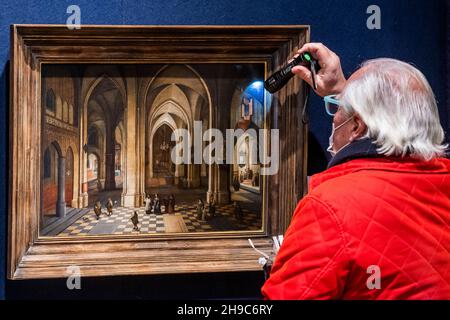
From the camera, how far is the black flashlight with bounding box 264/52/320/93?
1124 millimetres

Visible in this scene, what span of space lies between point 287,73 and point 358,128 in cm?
48

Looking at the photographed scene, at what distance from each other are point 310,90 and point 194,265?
91 cm

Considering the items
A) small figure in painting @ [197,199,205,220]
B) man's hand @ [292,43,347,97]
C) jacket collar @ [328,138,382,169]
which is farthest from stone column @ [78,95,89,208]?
jacket collar @ [328,138,382,169]

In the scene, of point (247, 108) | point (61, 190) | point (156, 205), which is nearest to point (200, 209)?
point (156, 205)

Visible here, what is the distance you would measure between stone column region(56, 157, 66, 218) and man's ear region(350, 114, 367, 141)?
1116mm

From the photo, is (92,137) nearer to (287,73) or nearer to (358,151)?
(287,73)

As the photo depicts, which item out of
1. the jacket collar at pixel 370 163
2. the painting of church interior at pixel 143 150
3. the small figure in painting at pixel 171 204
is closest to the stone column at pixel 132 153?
the painting of church interior at pixel 143 150

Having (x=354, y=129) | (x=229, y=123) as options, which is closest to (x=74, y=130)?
(x=229, y=123)

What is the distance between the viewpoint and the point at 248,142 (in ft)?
4.10

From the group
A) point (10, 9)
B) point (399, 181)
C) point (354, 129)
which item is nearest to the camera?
point (399, 181)

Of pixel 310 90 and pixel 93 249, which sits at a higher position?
pixel 310 90

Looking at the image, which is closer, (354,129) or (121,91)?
(354,129)

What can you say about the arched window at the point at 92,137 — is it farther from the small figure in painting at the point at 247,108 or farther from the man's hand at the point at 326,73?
the man's hand at the point at 326,73

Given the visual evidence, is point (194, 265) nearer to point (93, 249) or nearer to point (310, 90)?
point (93, 249)
